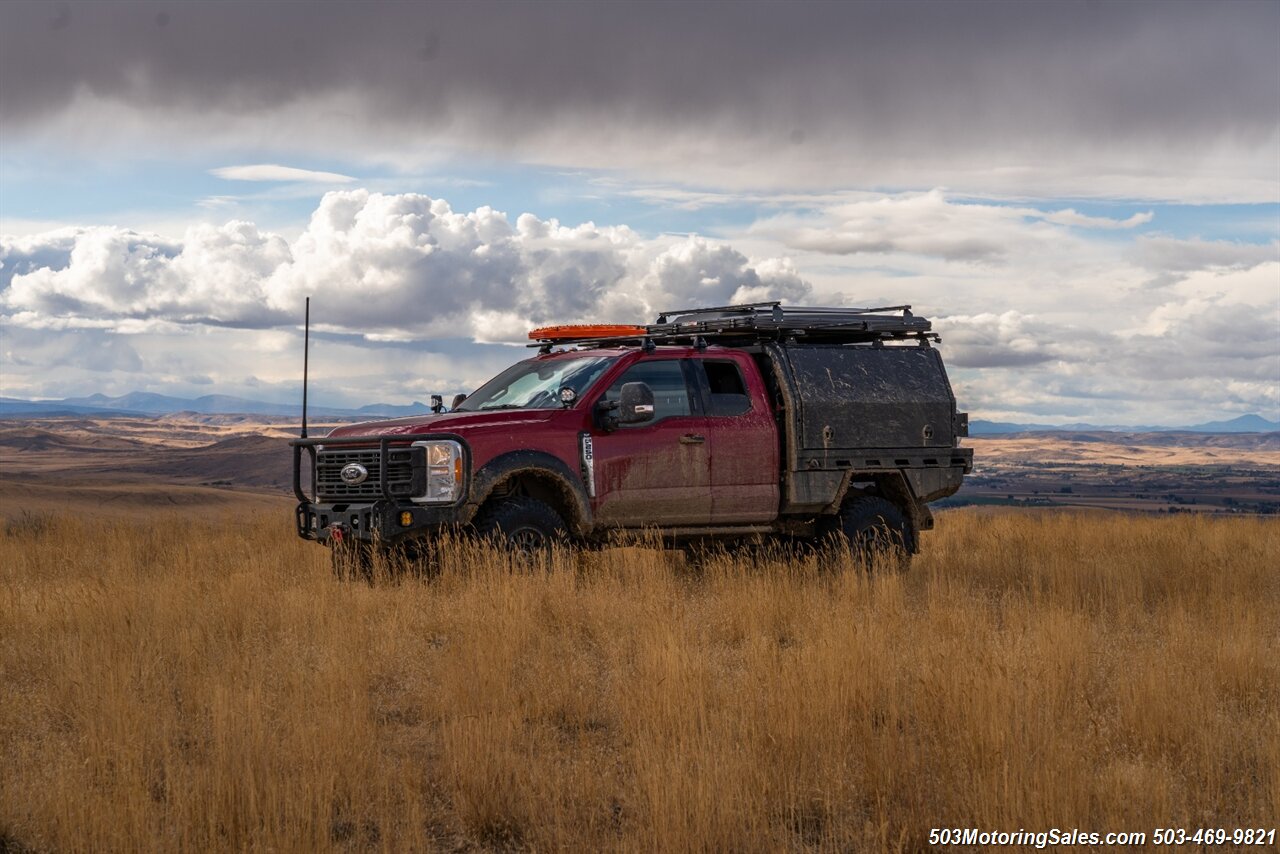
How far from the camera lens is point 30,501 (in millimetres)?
30906

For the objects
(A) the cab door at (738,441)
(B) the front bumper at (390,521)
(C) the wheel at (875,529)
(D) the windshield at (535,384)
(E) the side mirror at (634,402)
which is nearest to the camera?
(B) the front bumper at (390,521)

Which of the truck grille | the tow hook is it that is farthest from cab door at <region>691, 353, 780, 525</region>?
the tow hook

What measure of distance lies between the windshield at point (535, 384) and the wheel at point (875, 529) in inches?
113

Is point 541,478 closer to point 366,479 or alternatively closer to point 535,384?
point 535,384

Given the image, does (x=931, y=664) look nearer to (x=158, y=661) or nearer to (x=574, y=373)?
(x=158, y=661)

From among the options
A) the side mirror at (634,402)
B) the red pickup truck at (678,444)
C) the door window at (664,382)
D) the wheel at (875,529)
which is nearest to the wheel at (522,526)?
the red pickup truck at (678,444)

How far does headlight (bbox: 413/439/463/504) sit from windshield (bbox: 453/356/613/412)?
39.7 inches

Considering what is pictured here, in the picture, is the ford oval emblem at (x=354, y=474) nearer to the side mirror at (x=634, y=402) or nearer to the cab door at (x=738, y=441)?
the side mirror at (x=634, y=402)

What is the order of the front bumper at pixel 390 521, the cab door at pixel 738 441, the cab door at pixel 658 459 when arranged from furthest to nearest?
1. the cab door at pixel 738 441
2. the cab door at pixel 658 459
3. the front bumper at pixel 390 521

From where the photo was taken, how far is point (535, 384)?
11336 millimetres

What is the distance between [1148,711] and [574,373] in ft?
19.9

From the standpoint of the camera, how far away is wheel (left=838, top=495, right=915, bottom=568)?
1197 cm

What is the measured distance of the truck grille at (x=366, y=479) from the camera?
1006 cm

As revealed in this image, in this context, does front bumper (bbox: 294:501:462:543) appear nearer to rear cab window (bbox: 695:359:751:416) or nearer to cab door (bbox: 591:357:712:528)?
cab door (bbox: 591:357:712:528)
